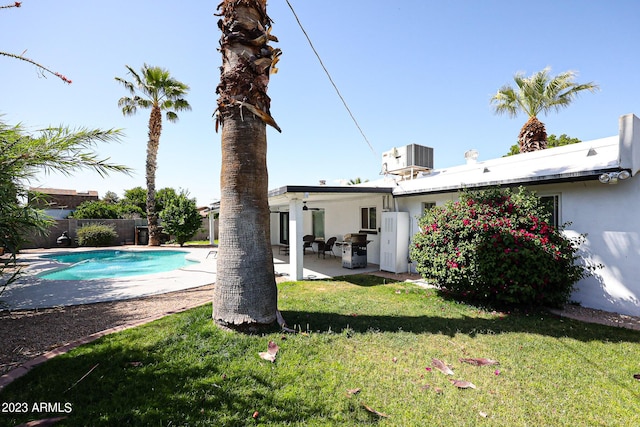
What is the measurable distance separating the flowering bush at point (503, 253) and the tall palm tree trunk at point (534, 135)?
35.1ft

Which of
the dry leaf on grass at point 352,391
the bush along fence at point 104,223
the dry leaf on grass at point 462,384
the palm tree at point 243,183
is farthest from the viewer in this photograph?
the bush along fence at point 104,223

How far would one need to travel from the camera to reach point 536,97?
1523 cm

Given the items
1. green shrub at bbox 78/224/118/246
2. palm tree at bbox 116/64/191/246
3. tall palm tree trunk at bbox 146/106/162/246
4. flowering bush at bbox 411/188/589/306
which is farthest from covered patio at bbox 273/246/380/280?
green shrub at bbox 78/224/118/246

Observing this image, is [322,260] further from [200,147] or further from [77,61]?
[77,61]

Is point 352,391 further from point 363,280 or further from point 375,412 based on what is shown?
point 363,280

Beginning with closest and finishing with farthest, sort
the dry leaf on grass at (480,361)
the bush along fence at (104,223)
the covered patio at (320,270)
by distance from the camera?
the dry leaf on grass at (480,361), the covered patio at (320,270), the bush along fence at (104,223)


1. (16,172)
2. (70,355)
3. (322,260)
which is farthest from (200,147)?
(70,355)

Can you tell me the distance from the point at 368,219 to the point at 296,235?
5664mm

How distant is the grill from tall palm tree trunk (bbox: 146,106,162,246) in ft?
56.8

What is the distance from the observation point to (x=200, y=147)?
13.6m

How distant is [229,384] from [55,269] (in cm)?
1467

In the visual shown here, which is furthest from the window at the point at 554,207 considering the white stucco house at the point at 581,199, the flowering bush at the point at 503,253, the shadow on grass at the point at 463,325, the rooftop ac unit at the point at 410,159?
the rooftop ac unit at the point at 410,159

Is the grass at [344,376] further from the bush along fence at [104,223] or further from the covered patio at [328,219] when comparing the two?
the bush along fence at [104,223]

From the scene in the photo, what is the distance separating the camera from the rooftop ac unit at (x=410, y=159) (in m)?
13.9
